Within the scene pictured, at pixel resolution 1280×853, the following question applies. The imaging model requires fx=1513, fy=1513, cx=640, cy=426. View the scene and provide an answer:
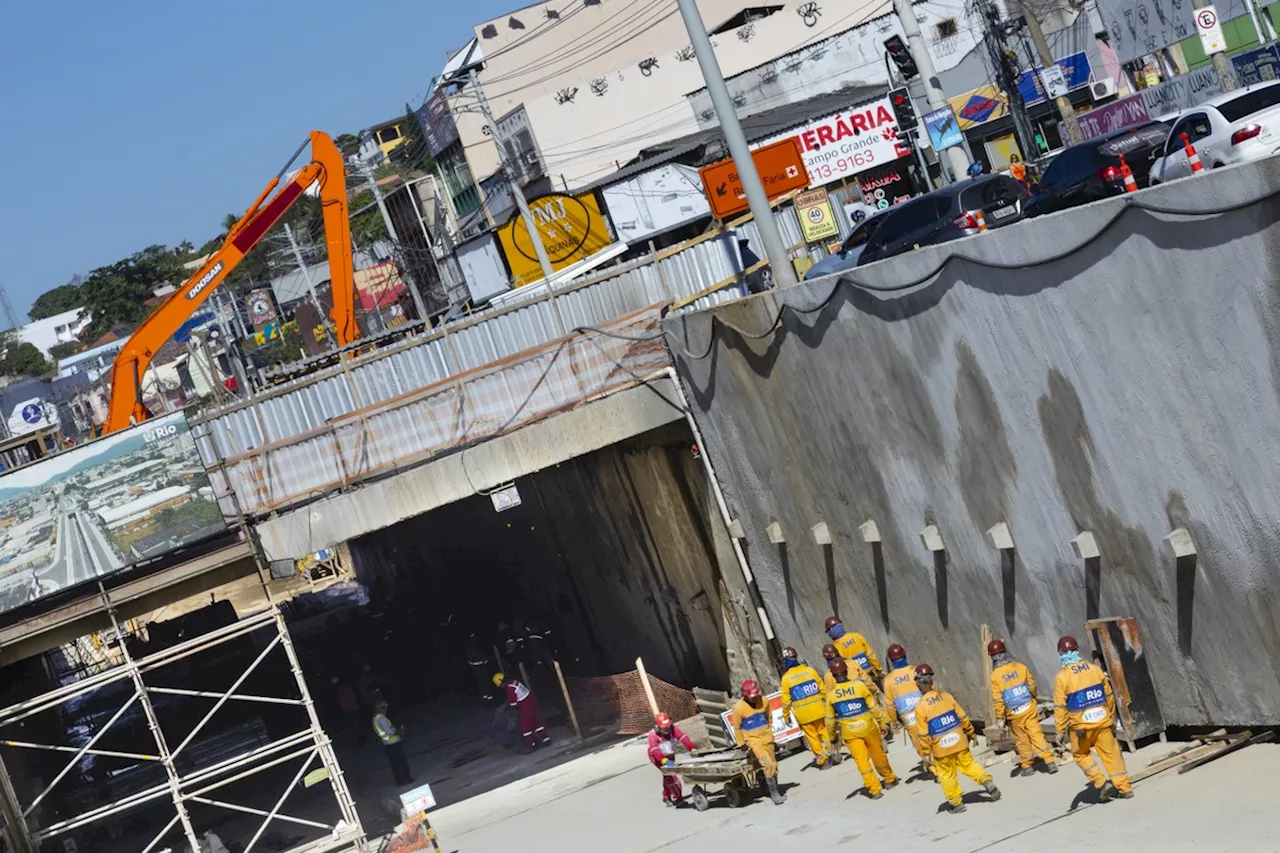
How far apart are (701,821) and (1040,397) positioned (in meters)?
7.00

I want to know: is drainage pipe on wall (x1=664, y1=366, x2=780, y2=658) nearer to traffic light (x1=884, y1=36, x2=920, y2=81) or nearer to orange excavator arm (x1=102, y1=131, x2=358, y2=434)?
traffic light (x1=884, y1=36, x2=920, y2=81)

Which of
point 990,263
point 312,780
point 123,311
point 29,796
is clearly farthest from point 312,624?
point 123,311

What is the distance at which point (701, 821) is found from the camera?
1742cm

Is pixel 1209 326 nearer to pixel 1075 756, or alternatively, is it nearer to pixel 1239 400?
pixel 1239 400

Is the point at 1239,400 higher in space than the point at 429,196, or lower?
lower

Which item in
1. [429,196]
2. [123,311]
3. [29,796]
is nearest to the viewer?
[29,796]

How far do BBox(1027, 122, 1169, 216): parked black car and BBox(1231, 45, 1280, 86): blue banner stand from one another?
492 inches

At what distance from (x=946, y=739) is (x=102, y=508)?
1275 centimetres

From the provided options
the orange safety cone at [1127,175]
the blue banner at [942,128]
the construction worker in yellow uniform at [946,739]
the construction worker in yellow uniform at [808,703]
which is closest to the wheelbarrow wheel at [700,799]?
the construction worker in yellow uniform at [808,703]

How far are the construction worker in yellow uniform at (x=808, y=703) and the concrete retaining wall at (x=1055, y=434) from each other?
136cm

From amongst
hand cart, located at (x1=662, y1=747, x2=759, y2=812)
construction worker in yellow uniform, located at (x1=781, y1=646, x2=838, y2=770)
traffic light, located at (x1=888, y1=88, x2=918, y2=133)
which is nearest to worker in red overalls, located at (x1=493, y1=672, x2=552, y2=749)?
hand cart, located at (x1=662, y1=747, x2=759, y2=812)

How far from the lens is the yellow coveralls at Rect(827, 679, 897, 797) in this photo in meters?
15.1

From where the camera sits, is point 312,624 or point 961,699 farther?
point 312,624

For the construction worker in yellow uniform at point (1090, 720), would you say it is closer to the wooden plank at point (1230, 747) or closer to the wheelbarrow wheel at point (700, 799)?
the wooden plank at point (1230, 747)
